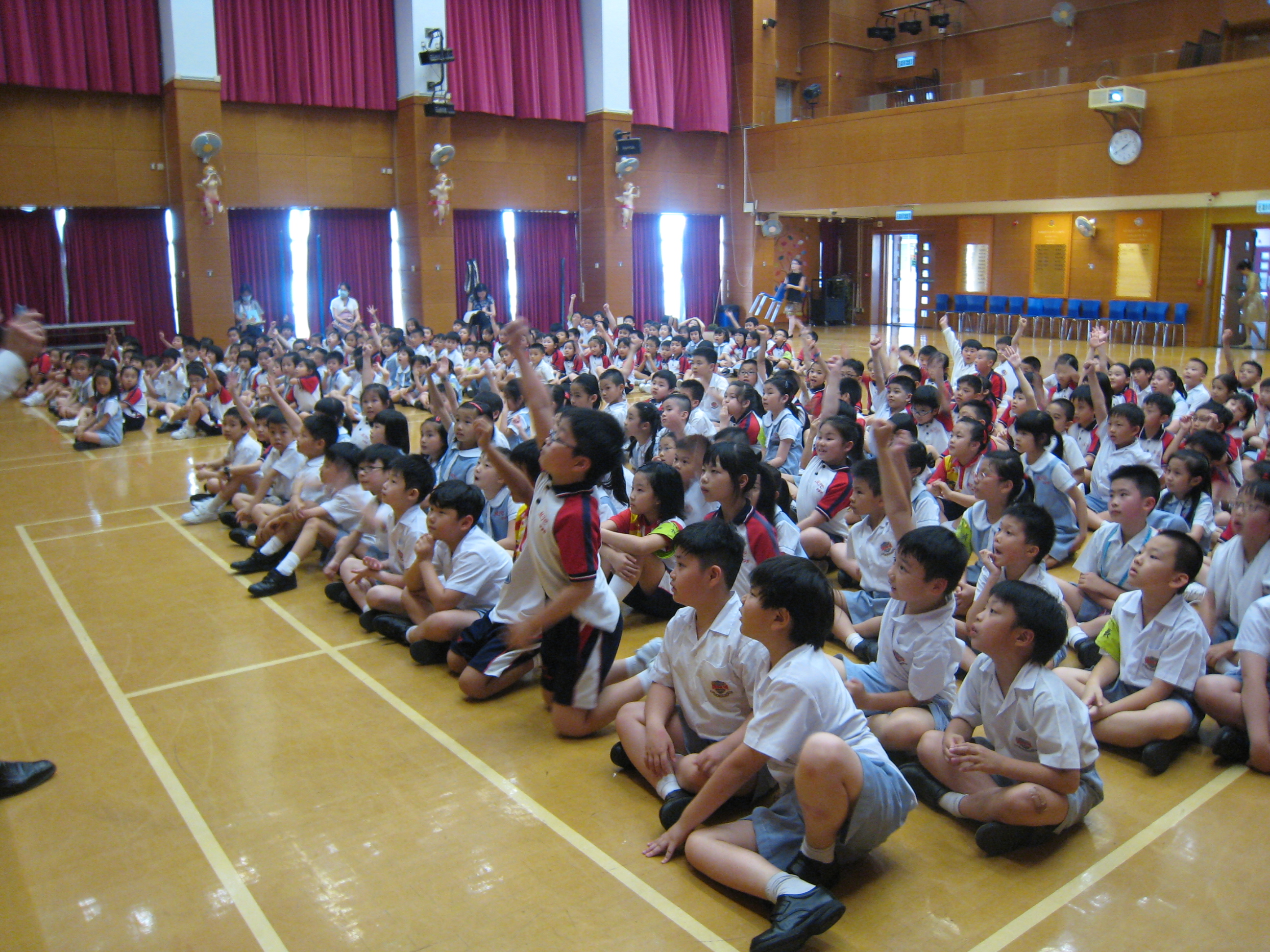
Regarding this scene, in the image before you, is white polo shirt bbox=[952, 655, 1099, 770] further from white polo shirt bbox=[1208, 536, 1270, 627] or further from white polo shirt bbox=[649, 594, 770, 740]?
white polo shirt bbox=[1208, 536, 1270, 627]

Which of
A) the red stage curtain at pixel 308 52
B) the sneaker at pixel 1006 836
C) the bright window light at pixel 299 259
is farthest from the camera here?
the bright window light at pixel 299 259

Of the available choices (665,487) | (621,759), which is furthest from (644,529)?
(621,759)

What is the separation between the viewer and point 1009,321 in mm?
18797

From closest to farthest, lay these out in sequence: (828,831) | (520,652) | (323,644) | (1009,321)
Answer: (828,831) → (520,652) → (323,644) → (1009,321)

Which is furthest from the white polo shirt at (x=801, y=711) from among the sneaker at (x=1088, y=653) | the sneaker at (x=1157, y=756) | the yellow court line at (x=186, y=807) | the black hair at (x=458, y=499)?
the black hair at (x=458, y=499)

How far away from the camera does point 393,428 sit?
5.48 m

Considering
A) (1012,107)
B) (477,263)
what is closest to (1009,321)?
(1012,107)

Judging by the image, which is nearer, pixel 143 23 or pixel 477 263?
pixel 143 23

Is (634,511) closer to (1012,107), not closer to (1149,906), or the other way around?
(1149,906)

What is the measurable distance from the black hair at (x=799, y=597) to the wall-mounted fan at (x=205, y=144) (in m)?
14.2

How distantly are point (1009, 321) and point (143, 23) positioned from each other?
15633mm

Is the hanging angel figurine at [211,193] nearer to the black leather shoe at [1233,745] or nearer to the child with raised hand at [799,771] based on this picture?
the child with raised hand at [799,771]

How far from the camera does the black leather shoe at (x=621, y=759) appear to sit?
10.6 ft

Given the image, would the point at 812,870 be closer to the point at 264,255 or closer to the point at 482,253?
the point at 264,255
